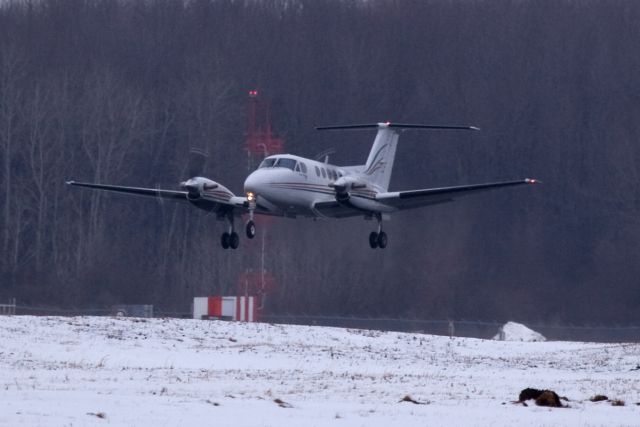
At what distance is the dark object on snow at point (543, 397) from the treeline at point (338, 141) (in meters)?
42.6

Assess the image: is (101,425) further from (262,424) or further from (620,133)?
(620,133)

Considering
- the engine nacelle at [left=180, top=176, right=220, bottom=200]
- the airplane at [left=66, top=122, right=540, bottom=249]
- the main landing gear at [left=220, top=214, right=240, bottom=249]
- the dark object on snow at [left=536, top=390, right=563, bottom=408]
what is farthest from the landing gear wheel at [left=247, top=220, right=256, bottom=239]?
the dark object on snow at [left=536, top=390, right=563, bottom=408]

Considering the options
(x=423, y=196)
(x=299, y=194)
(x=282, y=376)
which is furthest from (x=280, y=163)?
(x=282, y=376)

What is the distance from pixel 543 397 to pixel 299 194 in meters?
20.6

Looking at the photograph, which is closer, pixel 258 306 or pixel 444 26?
pixel 258 306

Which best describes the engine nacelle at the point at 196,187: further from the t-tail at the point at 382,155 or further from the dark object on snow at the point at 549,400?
the dark object on snow at the point at 549,400

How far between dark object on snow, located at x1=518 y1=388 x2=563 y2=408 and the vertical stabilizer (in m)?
24.2

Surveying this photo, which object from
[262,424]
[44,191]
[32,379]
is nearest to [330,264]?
[44,191]

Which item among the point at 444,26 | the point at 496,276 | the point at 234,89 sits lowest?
the point at 496,276

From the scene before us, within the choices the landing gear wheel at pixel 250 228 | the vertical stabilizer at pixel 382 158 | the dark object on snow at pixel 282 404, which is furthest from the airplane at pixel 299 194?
the dark object on snow at pixel 282 404

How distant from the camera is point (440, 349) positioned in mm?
41750

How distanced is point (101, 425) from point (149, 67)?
7932cm

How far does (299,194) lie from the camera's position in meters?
44.2

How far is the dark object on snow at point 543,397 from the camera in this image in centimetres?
2443
